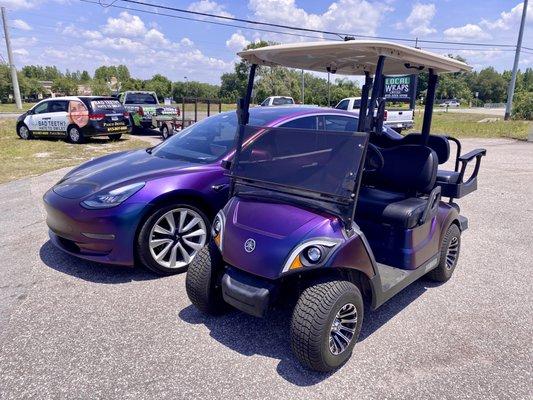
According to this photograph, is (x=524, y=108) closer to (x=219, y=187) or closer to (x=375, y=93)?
(x=219, y=187)

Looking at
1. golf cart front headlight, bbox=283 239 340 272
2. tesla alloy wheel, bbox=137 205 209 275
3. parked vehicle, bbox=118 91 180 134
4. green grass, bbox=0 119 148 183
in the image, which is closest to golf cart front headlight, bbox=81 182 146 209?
tesla alloy wheel, bbox=137 205 209 275

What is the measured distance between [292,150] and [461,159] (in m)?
1.82

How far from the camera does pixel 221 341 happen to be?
2.78m

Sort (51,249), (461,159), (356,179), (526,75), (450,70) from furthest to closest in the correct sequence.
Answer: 1. (526,75)
2. (51,249)
3. (461,159)
4. (450,70)
5. (356,179)

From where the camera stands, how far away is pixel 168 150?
4.54 m

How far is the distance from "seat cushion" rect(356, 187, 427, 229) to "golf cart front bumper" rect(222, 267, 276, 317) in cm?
119

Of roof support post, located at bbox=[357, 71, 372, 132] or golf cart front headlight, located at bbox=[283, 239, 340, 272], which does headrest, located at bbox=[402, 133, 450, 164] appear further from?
golf cart front headlight, located at bbox=[283, 239, 340, 272]

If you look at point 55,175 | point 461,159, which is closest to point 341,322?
point 461,159

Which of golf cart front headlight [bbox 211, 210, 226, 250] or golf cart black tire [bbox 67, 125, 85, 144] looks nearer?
golf cart front headlight [bbox 211, 210, 226, 250]

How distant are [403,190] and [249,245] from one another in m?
1.80

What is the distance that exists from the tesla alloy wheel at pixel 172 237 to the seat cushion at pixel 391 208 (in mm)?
1546

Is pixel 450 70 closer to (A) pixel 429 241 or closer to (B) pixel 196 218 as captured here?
(A) pixel 429 241

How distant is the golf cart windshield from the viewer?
2561 mm

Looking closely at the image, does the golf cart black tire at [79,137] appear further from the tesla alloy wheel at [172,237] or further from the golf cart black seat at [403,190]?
the golf cart black seat at [403,190]
